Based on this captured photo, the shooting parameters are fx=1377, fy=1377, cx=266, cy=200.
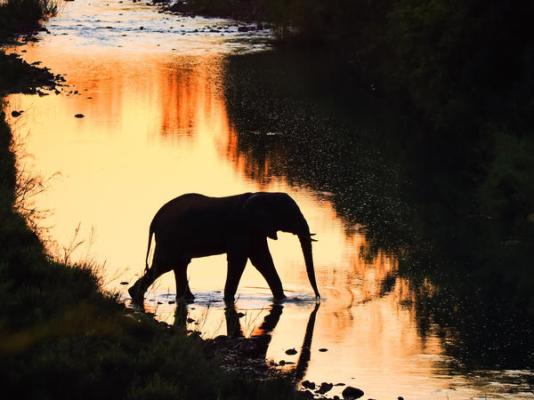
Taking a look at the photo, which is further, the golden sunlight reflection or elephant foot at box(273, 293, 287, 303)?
elephant foot at box(273, 293, 287, 303)

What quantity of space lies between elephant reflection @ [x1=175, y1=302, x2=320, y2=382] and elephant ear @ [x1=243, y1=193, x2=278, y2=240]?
137 centimetres

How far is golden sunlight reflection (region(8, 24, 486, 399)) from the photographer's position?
69.6ft

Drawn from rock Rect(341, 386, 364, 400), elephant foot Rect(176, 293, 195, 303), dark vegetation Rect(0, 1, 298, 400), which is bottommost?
elephant foot Rect(176, 293, 195, 303)

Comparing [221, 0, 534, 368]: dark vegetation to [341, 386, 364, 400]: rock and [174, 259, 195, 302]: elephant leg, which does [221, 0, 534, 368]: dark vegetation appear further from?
[174, 259, 195, 302]: elephant leg

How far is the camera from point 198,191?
35875mm

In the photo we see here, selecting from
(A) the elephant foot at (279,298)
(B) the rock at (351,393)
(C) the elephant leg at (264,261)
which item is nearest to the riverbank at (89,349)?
(B) the rock at (351,393)

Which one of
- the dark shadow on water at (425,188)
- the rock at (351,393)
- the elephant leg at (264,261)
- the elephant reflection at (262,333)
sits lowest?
the dark shadow on water at (425,188)

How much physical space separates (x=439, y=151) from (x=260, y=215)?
22212 millimetres

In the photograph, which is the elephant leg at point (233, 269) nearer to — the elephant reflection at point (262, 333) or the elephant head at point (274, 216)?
the elephant reflection at point (262, 333)

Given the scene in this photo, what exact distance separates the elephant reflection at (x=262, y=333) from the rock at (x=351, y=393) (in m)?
0.85

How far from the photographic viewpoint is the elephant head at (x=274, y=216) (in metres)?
22.4

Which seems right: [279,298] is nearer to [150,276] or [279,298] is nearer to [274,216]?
[274,216]

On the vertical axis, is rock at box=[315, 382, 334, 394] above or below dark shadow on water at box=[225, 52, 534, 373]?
above

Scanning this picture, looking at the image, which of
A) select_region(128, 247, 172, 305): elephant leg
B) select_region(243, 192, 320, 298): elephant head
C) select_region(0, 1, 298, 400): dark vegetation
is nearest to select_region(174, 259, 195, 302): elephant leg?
select_region(128, 247, 172, 305): elephant leg
